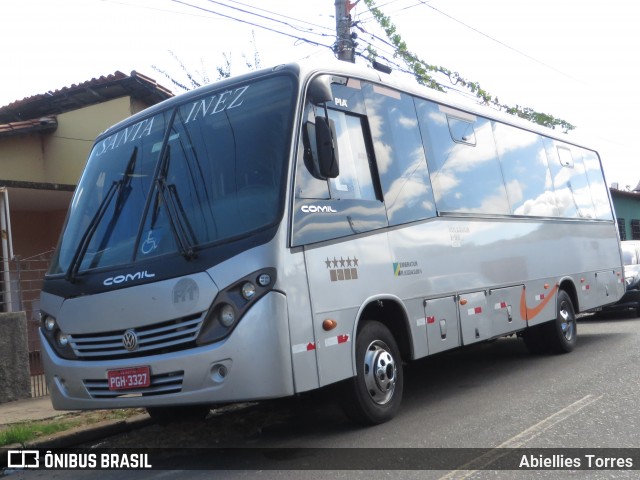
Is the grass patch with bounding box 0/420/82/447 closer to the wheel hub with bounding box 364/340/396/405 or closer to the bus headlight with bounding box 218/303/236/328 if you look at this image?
the bus headlight with bounding box 218/303/236/328

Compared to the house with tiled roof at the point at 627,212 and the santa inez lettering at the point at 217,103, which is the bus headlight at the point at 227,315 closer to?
the santa inez lettering at the point at 217,103

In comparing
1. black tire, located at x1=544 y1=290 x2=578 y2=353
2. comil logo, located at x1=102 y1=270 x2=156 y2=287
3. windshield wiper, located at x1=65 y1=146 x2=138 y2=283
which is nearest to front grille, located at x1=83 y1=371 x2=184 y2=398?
comil logo, located at x1=102 y1=270 x2=156 y2=287

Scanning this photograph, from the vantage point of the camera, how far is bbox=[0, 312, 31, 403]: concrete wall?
31.8ft

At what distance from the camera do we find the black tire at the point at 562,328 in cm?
1063

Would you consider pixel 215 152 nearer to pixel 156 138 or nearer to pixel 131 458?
pixel 156 138

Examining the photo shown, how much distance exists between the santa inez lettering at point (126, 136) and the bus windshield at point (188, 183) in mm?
16

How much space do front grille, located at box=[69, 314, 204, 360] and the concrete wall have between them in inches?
165

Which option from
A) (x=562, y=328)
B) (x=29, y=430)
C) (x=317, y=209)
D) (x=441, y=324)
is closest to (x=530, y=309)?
(x=562, y=328)

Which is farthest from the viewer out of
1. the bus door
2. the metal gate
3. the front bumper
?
the metal gate

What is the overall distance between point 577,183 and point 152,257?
881cm

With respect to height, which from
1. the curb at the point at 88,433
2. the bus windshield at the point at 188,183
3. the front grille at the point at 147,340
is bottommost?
the curb at the point at 88,433

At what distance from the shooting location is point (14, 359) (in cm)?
981

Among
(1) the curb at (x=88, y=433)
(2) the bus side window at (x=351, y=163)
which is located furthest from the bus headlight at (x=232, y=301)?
(1) the curb at (x=88, y=433)

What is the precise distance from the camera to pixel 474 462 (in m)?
5.34
